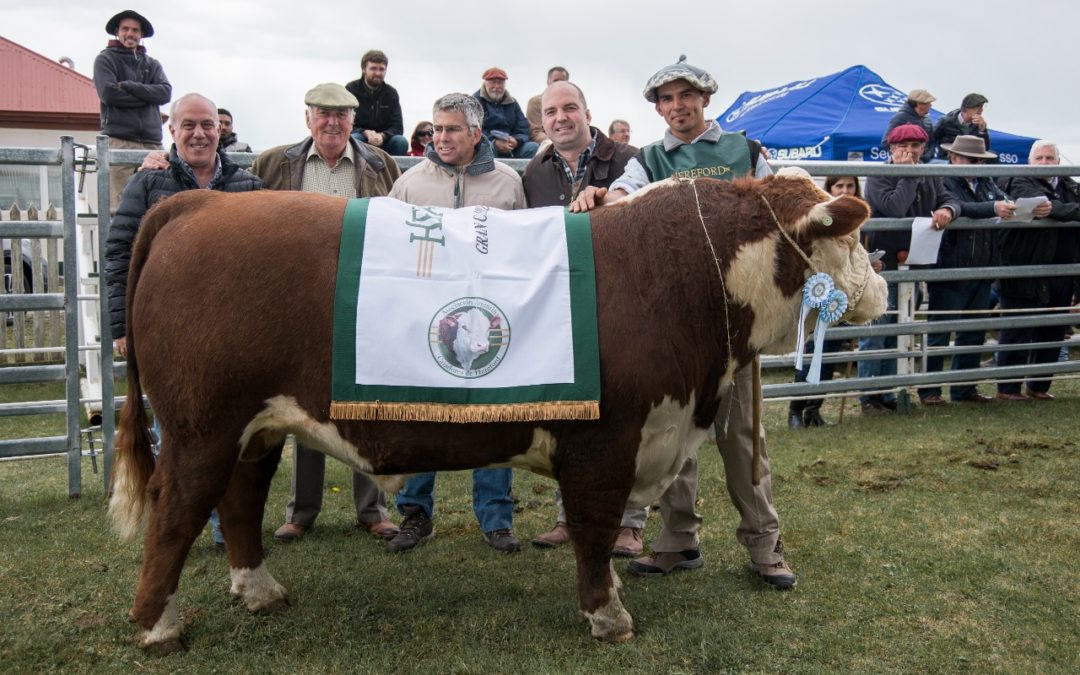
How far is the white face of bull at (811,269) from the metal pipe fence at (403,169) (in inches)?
118

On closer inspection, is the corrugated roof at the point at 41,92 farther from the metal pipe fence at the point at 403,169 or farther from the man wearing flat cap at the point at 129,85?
the metal pipe fence at the point at 403,169

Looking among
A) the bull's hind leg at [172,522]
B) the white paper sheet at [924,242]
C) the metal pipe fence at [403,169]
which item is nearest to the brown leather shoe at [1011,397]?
the metal pipe fence at [403,169]

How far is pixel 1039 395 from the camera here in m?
8.49

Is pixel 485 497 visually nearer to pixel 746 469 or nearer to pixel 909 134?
pixel 746 469

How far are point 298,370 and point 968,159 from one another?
776 centimetres

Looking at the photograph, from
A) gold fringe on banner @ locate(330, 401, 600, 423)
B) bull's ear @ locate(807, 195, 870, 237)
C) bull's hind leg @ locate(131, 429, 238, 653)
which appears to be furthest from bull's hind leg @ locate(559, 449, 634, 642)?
bull's hind leg @ locate(131, 429, 238, 653)

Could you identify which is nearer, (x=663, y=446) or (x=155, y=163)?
(x=663, y=446)

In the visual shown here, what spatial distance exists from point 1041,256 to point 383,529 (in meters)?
6.55

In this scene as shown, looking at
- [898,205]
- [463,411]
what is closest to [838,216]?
[463,411]

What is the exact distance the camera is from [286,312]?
346cm

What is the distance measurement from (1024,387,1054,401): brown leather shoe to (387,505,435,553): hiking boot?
6106 millimetres

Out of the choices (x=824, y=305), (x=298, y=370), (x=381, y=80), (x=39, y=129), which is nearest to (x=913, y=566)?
(x=824, y=305)

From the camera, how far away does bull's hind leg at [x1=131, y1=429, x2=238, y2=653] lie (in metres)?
3.55

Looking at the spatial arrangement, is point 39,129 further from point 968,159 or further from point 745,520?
Result: point 745,520
